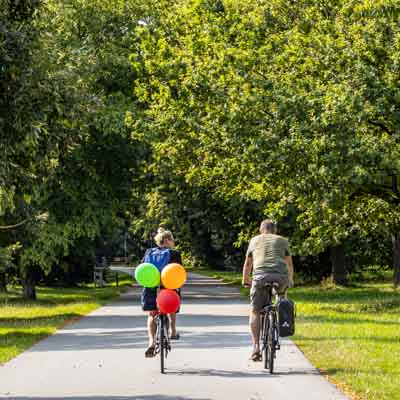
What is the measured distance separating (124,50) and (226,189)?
7.00m

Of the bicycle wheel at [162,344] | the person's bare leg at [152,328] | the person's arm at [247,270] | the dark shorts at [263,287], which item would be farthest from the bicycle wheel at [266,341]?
the person's bare leg at [152,328]

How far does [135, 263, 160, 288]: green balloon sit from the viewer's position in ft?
46.3

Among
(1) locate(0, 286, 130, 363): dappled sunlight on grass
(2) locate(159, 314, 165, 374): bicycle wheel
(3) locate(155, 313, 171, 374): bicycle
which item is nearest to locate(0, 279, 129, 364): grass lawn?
(1) locate(0, 286, 130, 363): dappled sunlight on grass

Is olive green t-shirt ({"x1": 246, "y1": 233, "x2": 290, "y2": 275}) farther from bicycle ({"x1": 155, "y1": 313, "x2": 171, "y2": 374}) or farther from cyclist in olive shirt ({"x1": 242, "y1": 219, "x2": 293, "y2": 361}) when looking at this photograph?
bicycle ({"x1": 155, "y1": 313, "x2": 171, "y2": 374})

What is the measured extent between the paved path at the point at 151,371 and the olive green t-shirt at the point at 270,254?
4.04 feet

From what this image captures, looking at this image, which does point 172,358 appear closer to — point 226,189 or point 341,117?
point 341,117

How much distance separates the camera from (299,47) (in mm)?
28234

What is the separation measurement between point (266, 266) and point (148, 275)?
147 cm

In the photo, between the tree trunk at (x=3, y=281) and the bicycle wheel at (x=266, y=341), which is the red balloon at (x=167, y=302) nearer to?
the bicycle wheel at (x=266, y=341)

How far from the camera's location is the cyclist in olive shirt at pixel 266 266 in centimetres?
1406

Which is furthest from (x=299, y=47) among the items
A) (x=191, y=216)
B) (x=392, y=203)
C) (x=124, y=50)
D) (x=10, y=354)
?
(x=191, y=216)

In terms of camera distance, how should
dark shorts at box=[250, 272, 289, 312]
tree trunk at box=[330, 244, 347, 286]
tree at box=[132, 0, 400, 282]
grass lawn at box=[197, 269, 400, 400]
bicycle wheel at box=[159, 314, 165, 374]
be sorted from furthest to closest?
1. tree trunk at box=[330, 244, 347, 286]
2. tree at box=[132, 0, 400, 282]
3. dark shorts at box=[250, 272, 289, 312]
4. bicycle wheel at box=[159, 314, 165, 374]
5. grass lawn at box=[197, 269, 400, 400]

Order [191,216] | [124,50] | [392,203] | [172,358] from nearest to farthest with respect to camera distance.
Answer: [172,358] < [392,203] < [124,50] < [191,216]

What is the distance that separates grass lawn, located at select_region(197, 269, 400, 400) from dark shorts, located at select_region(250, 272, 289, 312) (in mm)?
1068
